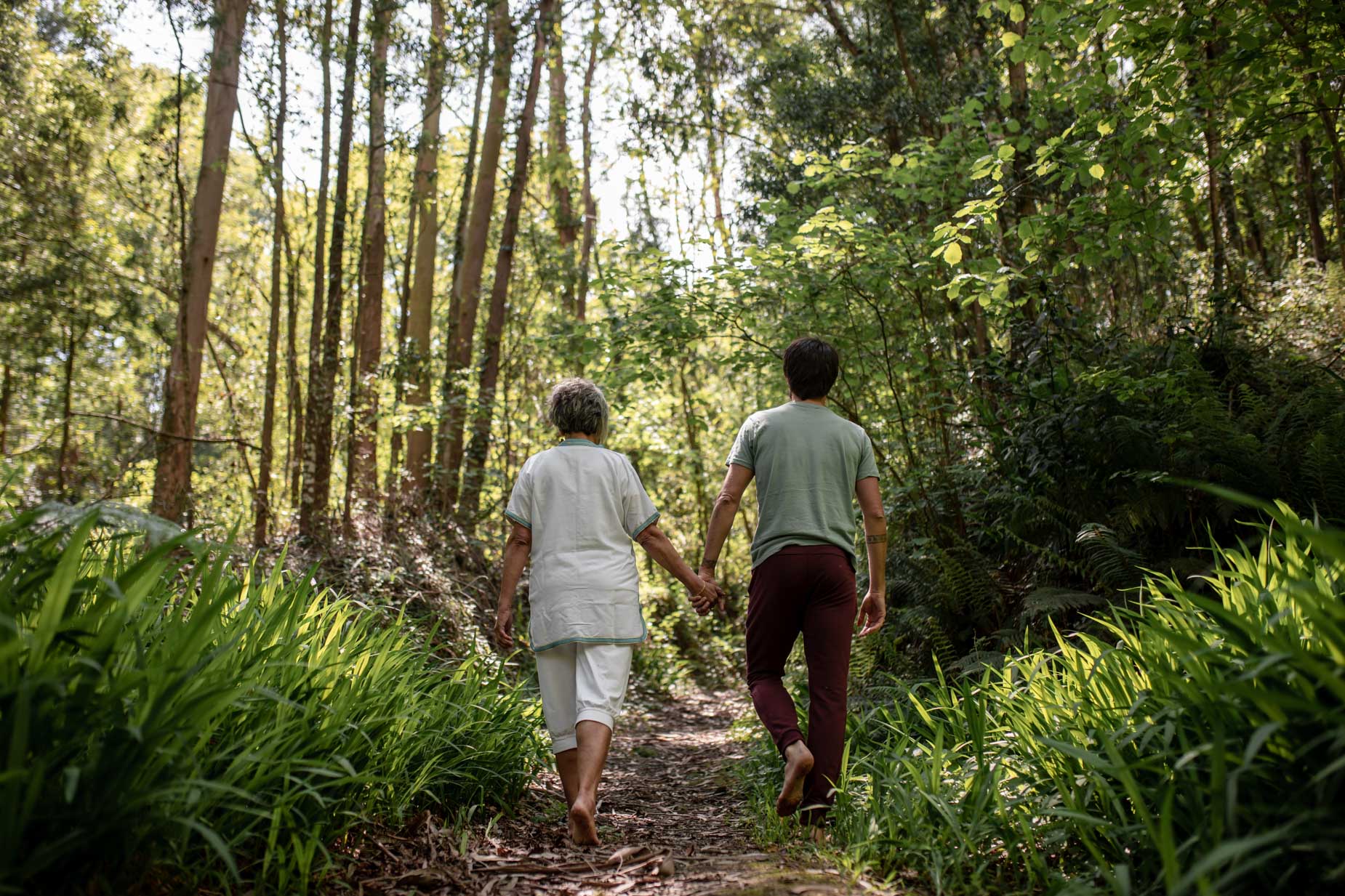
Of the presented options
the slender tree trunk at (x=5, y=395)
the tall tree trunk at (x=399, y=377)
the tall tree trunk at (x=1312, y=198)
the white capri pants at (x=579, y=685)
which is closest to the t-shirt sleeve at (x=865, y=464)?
the white capri pants at (x=579, y=685)

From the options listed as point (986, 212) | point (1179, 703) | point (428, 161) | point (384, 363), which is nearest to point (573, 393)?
point (1179, 703)

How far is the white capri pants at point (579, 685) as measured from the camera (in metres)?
3.72

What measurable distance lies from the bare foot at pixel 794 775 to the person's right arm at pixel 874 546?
0.71 meters

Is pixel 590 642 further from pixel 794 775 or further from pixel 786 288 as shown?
pixel 786 288

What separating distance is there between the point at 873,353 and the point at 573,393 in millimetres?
5267

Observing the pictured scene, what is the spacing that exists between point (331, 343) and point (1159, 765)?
814 cm

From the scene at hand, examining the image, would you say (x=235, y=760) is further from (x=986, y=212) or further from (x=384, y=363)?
(x=384, y=363)

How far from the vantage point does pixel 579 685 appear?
12.3 feet

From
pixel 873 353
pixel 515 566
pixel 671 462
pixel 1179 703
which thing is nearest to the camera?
pixel 1179 703

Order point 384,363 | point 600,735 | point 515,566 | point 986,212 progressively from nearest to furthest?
point 600,735 → point 515,566 → point 986,212 → point 384,363

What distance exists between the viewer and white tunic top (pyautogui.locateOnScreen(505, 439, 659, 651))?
149 inches

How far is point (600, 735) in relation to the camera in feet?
12.0

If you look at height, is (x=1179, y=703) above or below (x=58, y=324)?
below

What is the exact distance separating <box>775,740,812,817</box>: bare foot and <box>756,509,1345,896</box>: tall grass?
0.63 feet
